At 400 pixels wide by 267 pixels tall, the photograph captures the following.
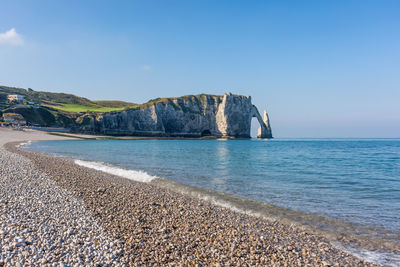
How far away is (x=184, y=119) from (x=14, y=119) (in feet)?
257

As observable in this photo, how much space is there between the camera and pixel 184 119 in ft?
444

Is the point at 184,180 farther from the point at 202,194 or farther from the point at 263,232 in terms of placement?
the point at 263,232

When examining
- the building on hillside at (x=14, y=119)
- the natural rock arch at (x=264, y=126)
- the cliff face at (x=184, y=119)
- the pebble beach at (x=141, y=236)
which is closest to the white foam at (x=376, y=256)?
the pebble beach at (x=141, y=236)

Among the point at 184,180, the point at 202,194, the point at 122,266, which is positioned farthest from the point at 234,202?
the point at 122,266

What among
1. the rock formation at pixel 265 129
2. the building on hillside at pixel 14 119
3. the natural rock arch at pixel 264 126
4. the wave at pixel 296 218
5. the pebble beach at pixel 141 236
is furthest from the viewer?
the rock formation at pixel 265 129

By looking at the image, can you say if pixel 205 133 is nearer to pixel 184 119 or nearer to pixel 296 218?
pixel 184 119

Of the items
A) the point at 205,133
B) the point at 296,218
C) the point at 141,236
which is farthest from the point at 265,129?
the point at 141,236

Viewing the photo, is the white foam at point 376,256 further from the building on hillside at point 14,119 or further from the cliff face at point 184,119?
the building on hillside at point 14,119

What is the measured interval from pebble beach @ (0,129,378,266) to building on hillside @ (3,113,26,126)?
401 feet

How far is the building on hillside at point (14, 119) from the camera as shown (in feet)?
356

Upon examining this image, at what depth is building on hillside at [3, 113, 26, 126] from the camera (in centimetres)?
10862

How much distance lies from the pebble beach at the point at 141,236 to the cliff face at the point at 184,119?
4765 inches

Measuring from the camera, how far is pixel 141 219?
8914 millimetres

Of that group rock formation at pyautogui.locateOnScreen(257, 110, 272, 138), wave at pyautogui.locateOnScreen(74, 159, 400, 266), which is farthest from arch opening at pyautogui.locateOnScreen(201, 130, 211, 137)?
wave at pyautogui.locateOnScreen(74, 159, 400, 266)
